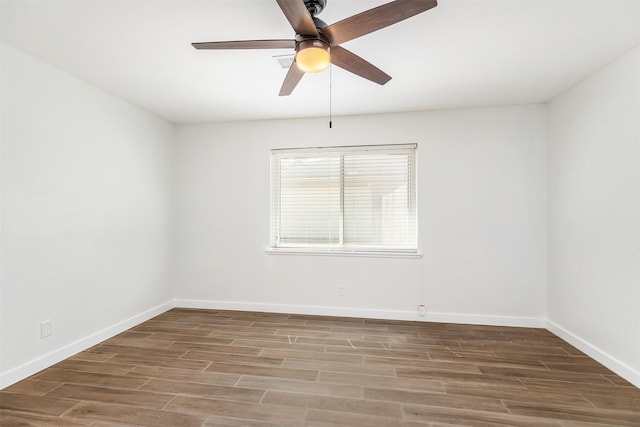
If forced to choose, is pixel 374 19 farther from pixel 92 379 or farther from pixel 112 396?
pixel 92 379

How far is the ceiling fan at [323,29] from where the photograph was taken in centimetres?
139

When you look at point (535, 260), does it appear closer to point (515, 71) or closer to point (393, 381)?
point (515, 71)

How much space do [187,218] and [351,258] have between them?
2169 millimetres

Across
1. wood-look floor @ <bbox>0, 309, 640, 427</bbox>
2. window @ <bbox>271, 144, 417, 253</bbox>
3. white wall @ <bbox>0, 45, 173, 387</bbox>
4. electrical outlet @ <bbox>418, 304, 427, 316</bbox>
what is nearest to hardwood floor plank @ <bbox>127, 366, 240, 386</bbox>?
wood-look floor @ <bbox>0, 309, 640, 427</bbox>

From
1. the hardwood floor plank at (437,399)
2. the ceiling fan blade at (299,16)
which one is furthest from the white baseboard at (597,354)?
the ceiling fan blade at (299,16)

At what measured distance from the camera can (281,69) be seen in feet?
8.23

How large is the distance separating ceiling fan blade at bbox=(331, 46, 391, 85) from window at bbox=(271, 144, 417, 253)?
1.61 meters

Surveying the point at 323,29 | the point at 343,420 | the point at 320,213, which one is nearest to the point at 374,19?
the point at 323,29

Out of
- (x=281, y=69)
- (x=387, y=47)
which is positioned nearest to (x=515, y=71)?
(x=387, y=47)

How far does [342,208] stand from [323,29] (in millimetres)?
2366

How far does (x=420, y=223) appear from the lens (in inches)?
138

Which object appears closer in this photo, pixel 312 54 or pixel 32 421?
pixel 312 54

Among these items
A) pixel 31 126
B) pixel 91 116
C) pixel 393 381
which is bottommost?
pixel 393 381

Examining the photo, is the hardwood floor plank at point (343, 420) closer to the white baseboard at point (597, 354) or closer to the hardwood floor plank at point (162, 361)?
the hardwood floor plank at point (162, 361)
